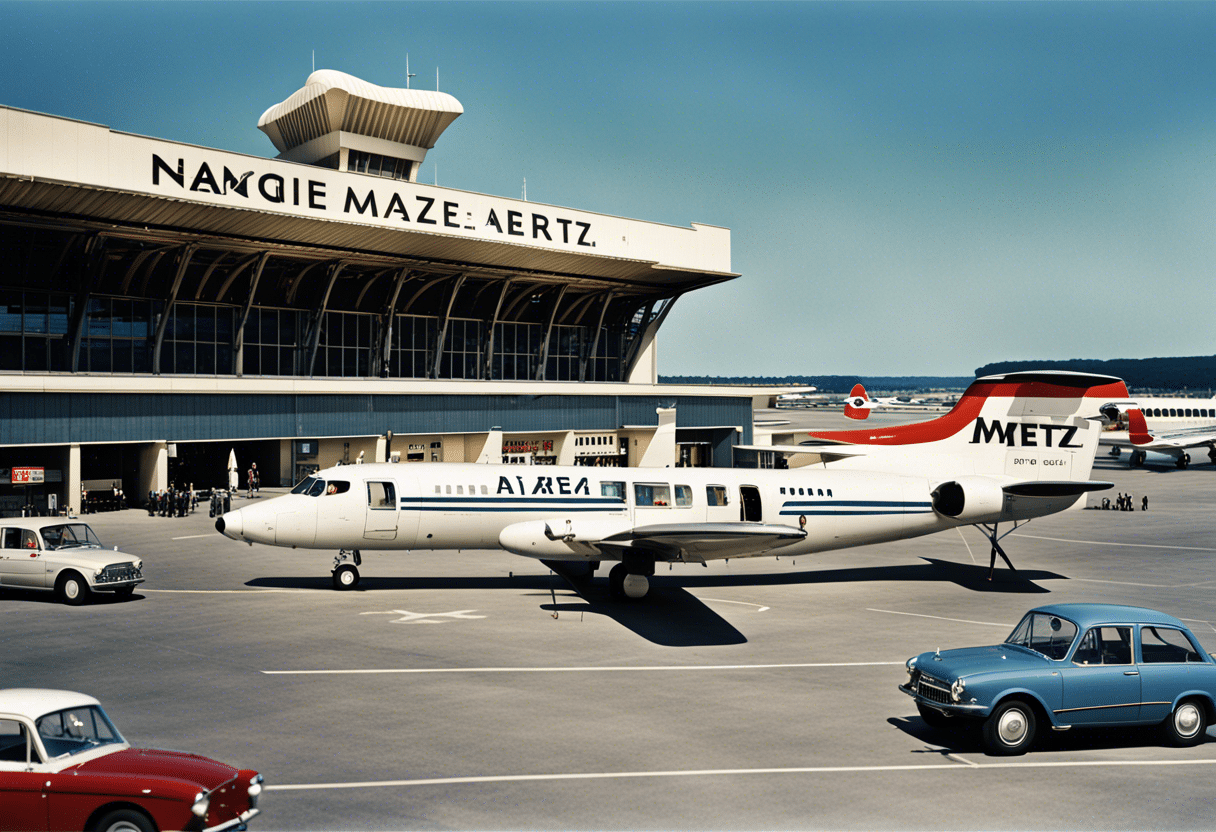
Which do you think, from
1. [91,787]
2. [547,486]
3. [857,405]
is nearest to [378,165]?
[547,486]

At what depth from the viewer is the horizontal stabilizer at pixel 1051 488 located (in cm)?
2916

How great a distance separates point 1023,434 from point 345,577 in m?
23.4

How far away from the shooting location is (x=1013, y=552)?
125 feet

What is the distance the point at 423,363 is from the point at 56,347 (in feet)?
83.2

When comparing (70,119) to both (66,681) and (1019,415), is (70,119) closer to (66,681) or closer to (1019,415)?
(66,681)

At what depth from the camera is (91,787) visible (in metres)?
9.55

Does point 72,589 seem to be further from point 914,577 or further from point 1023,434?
point 1023,434

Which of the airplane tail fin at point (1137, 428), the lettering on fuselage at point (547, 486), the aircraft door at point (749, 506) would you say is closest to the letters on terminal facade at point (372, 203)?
the lettering on fuselage at point (547, 486)

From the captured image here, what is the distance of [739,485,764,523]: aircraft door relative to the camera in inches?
1134

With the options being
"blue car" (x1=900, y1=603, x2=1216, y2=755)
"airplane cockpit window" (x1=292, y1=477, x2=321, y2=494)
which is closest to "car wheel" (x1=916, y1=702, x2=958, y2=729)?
"blue car" (x1=900, y1=603, x2=1216, y2=755)

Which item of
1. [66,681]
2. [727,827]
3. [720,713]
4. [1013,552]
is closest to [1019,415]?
[1013,552]

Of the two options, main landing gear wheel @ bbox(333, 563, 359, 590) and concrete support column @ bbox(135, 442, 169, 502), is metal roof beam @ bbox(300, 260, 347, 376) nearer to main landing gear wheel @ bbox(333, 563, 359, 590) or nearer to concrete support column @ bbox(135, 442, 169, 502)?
concrete support column @ bbox(135, 442, 169, 502)

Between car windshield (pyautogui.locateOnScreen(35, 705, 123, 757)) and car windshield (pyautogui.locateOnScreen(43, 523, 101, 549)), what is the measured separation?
56.2 feet

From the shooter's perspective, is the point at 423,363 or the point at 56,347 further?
the point at 423,363
